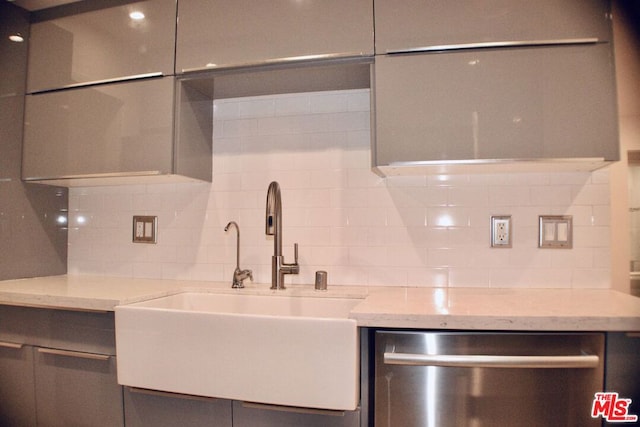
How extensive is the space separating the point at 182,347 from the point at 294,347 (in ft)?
1.16

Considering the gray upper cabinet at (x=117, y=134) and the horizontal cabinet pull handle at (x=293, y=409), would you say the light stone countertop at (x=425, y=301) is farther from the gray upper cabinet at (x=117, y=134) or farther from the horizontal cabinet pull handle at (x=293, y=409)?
the gray upper cabinet at (x=117, y=134)

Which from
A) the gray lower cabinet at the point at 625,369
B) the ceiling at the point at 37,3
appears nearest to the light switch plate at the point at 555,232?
the gray lower cabinet at the point at 625,369

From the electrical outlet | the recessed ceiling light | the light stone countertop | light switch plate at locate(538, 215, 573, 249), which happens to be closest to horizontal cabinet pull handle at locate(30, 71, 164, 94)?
the recessed ceiling light

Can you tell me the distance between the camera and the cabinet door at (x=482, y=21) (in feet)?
4.02

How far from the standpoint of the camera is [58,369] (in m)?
1.32

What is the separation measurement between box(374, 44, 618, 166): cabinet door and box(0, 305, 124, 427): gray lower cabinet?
118 cm

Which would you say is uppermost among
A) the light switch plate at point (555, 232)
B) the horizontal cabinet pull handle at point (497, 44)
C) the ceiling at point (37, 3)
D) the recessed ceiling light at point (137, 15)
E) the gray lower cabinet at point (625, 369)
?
the ceiling at point (37, 3)

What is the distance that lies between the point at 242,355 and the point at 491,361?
26.5 inches

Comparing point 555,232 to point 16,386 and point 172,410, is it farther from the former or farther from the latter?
point 16,386

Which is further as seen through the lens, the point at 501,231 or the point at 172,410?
the point at 501,231

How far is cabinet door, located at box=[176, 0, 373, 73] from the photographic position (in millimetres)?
1329

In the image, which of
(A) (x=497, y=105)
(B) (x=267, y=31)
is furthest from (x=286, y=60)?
(A) (x=497, y=105)

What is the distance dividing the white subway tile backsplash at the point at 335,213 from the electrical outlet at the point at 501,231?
0.03 m

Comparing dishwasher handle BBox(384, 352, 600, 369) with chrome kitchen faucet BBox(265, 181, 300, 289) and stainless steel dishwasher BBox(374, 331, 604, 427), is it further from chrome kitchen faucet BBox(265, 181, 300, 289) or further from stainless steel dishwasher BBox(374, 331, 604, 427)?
chrome kitchen faucet BBox(265, 181, 300, 289)
